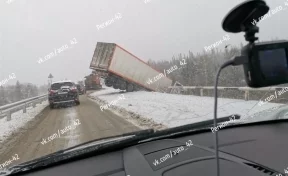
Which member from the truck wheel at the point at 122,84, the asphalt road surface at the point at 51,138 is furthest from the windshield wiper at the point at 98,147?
the truck wheel at the point at 122,84

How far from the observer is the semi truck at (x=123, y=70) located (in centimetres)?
1966

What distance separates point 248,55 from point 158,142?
2029 millimetres

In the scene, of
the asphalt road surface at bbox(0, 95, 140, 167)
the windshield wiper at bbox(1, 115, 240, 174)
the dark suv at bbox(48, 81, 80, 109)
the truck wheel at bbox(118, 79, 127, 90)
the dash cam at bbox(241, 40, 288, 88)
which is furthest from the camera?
the truck wheel at bbox(118, 79, 127, 90)

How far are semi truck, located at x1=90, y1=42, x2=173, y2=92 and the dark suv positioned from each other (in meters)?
4.74

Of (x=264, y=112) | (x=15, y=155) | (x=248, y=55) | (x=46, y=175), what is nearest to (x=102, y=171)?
(x=46, y=175)

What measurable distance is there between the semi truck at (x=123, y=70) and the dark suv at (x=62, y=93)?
15.5 feet

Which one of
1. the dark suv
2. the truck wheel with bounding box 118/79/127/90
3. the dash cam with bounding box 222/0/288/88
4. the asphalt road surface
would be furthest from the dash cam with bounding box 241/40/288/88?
the truck wheel with bounding box 118/79/127/90

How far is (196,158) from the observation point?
7.28ft

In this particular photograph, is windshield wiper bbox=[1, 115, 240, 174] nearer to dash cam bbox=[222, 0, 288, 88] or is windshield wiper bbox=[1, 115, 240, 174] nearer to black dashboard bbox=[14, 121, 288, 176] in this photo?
black dashboard bbox=[14, 121, 288, 176]

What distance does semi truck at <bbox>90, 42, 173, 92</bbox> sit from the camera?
1966 cm

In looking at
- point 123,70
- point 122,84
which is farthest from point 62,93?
point 122,84

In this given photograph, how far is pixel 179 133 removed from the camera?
3.03 m

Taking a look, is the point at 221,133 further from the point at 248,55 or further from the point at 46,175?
the point at 248,55

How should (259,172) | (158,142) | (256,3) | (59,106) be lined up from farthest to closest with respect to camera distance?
(59,106)
(158,142)
(259,172)
(256,3)
